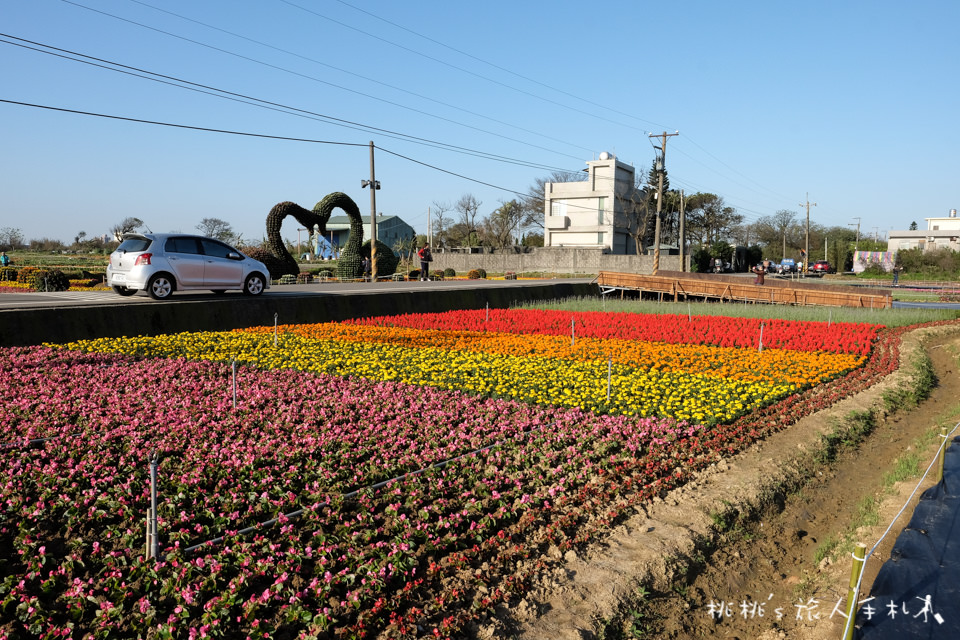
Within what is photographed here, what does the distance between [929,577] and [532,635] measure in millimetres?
3203

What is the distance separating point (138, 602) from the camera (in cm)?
382

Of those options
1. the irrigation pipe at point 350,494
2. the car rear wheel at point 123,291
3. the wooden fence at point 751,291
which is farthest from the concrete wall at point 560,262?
the irrigation pipe at point 350,494

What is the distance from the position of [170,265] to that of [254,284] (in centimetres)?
258

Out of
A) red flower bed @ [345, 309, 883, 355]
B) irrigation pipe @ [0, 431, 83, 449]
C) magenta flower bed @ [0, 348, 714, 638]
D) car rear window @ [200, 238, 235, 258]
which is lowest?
magenta flower bed @ [0, 348, 714, 638]

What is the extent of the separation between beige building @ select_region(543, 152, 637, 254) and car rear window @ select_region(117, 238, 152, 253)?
175 ft

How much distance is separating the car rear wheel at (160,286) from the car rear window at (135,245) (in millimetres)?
725

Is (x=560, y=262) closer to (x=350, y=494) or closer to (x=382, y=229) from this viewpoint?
(x=350, y=494)

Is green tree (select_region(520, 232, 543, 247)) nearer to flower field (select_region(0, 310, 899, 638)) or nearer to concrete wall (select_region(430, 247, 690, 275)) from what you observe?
concrete wall (select_region(430, 247, 690, 275))

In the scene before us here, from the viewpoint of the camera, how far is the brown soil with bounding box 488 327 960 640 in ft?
13.6

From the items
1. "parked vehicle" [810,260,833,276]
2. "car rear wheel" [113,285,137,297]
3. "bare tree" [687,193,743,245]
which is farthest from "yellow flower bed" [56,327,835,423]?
"bare tree" [687,193,743,245]

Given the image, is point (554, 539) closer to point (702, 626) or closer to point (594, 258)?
point (702, 626)

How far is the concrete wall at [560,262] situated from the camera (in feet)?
168

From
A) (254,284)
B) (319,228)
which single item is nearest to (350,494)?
(254,284)

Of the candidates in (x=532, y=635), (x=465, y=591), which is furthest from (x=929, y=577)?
(x=465, y=591)
